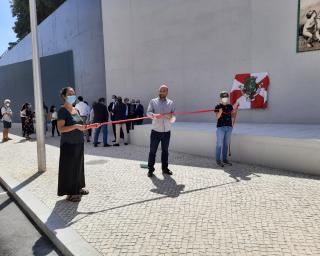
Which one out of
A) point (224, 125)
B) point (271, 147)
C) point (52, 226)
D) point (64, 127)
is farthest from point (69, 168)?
point (271, 147)

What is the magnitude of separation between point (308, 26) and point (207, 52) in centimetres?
359

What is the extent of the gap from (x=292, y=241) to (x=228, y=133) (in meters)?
4.09

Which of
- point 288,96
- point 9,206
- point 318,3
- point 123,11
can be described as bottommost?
point 9,206

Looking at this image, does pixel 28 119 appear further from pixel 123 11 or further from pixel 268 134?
pixel 268 134

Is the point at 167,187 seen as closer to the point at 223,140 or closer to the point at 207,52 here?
the point at 223,140

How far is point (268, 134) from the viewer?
793 cm

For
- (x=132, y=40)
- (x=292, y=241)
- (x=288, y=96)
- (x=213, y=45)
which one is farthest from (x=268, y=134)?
(x=132, y=40)

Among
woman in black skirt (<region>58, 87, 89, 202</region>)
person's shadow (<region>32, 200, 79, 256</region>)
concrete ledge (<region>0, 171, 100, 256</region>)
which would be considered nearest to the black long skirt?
woman in black skirt (<region>58, 87, 89, 202</region>)

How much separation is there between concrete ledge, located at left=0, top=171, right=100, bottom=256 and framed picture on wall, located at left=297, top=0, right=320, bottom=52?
26.5 ft

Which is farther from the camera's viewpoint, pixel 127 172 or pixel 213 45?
pixel 213 45

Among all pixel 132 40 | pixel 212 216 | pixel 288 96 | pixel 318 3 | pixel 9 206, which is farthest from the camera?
pixel 132 40

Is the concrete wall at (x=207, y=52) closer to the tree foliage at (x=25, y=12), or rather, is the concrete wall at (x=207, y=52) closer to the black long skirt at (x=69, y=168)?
the black long skirt at (x=69, y=168)

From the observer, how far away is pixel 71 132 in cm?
559

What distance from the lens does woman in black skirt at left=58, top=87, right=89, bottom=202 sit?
18.1 ft
